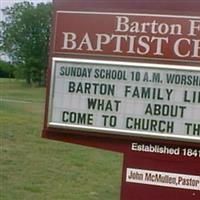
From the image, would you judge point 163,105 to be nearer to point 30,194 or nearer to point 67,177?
point 30,194

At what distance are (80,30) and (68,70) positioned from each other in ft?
1.35

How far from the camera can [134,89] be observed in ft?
20.2

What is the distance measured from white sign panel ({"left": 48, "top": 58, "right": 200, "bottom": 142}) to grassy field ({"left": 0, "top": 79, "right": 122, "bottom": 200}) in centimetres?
371

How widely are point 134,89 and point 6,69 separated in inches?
3838

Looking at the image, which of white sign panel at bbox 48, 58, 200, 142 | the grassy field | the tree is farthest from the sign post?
the tree

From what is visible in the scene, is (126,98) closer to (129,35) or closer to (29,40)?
(129,35)

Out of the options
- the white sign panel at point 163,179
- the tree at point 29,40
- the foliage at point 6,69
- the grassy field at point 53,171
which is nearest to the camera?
the white sign panel at point 163,179

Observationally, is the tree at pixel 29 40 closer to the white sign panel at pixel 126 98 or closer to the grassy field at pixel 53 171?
the grassy field at pixel 53 171

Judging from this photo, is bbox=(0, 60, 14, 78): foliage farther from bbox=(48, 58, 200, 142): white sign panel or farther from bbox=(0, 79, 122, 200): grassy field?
bbox=(48, 58, 200, 142): white sign panel

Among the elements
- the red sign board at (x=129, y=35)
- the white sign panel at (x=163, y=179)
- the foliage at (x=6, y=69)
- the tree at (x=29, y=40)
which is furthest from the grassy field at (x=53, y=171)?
the foliage at (x=6, y=69)

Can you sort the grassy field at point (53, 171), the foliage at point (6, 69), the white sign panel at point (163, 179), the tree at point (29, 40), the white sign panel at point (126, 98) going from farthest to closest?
the foliage at point (6, 69) → the tree at point (29, 40) → the grassy field at point (53, 171) → the white sign panel at point (163, 179) → the white sign panel at point (126, 98)

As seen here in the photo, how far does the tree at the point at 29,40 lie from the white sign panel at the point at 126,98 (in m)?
79.4

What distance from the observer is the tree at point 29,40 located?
8794 cm

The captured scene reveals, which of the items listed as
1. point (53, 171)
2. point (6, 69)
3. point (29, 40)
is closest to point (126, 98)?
point (53, 171)
